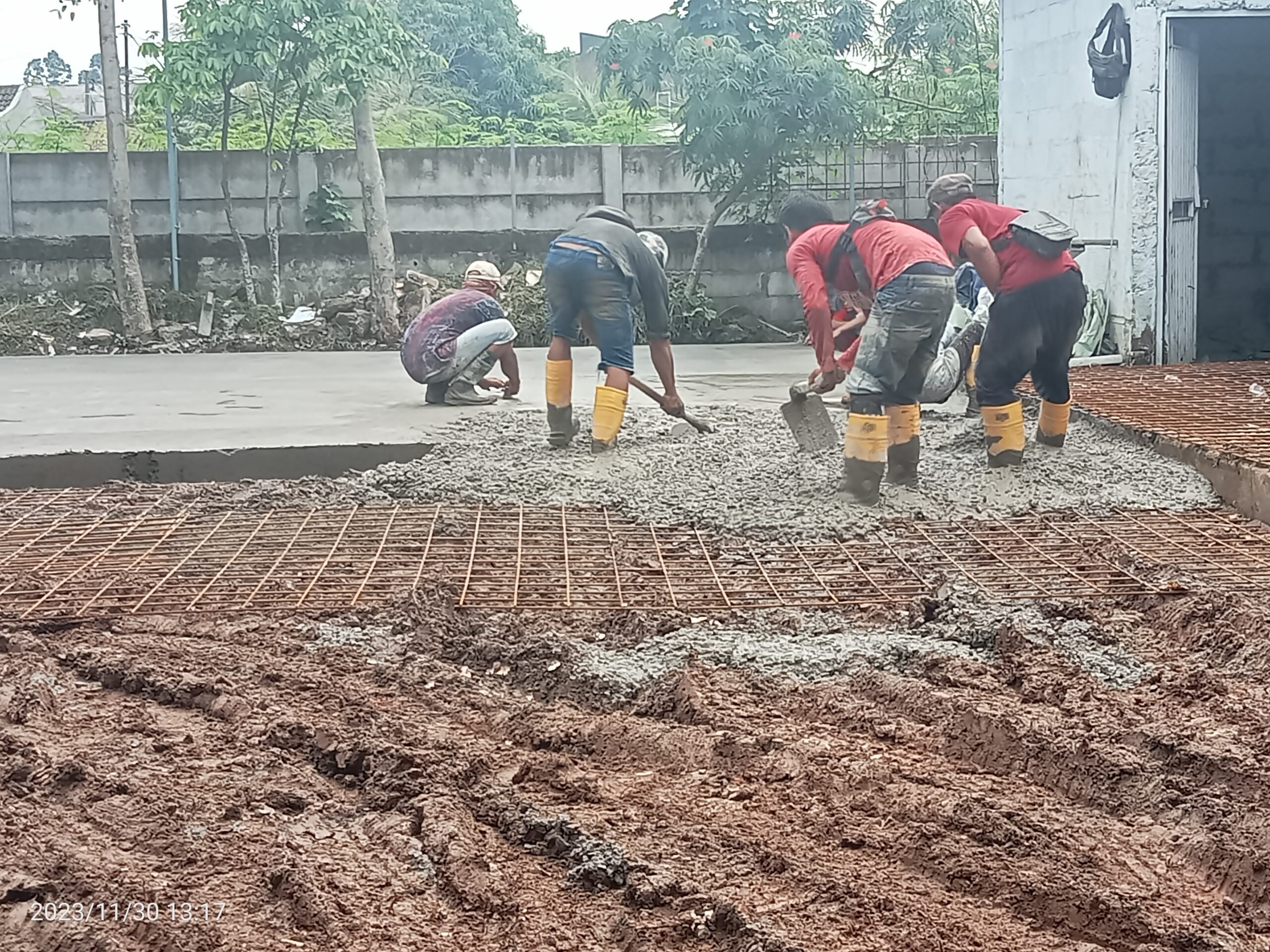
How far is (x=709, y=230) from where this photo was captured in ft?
39.0

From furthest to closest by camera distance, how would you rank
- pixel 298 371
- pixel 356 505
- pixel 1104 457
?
pixel 298 371 → pixel 1104 457 → pixel 356 505

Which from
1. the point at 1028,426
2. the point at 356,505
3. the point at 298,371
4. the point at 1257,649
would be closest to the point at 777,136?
the point at 298,371

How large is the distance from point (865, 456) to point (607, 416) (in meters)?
1.32

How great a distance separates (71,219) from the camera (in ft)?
40.0

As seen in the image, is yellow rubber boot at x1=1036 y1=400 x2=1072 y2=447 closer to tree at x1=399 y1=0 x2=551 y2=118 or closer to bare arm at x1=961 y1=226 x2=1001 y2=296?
bare arm at x1=961 y1=226 x2=1001 y2=296

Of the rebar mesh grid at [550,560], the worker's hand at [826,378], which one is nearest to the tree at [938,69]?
the worker's hand at [826,378]

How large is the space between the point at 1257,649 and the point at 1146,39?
5679mm

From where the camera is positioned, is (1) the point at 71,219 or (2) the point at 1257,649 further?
(1) the point at 71,219

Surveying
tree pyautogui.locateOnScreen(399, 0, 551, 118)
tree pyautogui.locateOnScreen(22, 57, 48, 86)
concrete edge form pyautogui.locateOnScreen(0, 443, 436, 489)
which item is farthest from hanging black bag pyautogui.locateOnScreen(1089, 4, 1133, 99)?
tree pyautogui.locateOnScreen(22, 57, 48, 86)

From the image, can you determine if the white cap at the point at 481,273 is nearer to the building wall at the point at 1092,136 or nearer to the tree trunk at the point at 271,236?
the building wall at the point at 1092,136

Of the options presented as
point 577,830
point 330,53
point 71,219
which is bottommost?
point 577,830

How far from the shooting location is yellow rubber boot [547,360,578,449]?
5.54m

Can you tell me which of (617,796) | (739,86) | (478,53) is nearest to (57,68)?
(478,53)

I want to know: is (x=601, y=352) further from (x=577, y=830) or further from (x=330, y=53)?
(x=330, y=53)
